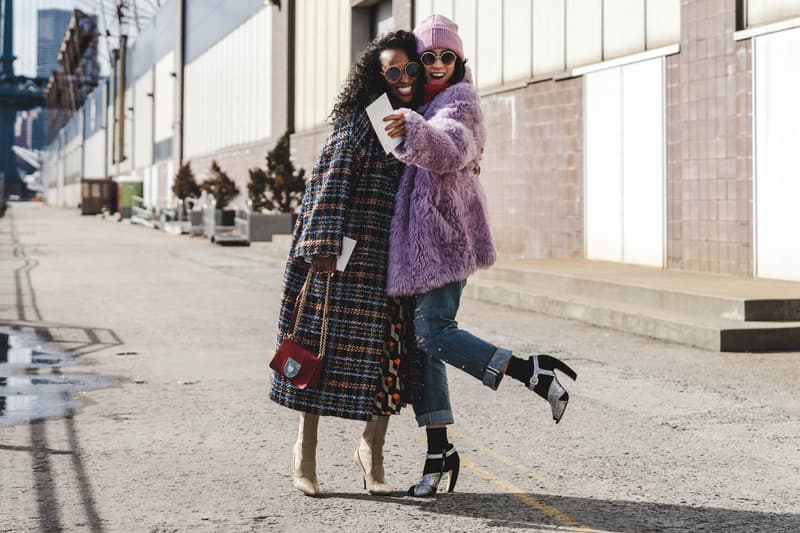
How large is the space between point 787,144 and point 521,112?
26.3 feet

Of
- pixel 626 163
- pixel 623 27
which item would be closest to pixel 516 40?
pixel 623 27

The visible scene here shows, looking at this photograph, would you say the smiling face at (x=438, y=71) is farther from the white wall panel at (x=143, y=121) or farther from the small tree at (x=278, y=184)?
the white wall panel at (x=143, y=121)

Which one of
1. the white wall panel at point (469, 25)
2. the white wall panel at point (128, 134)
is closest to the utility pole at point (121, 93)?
the white wall panel at point (128, 134)

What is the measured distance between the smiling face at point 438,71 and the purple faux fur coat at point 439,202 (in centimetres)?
6

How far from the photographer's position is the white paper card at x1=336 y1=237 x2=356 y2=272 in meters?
4.48

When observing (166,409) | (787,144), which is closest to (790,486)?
(166,409)

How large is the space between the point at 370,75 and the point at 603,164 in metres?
14.2

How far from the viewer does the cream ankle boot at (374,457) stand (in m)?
4.79

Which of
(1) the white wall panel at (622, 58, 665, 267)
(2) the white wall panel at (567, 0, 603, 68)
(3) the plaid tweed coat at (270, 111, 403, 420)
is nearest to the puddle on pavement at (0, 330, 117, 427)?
(3) the plaid tweed coat at (270, 111, 403, 420)

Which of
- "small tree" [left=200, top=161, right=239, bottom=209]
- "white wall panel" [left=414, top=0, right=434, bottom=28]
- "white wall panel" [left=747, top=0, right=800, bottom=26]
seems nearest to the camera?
"white wall panel" [left=747, top=0, right=800, bottom=26]

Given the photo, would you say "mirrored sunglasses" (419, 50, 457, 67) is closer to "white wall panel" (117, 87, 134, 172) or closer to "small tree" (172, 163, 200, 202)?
"small tree" (172, 163, 200, 202)

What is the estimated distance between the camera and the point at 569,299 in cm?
1347

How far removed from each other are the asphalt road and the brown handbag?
545mm

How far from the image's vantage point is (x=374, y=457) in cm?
482
